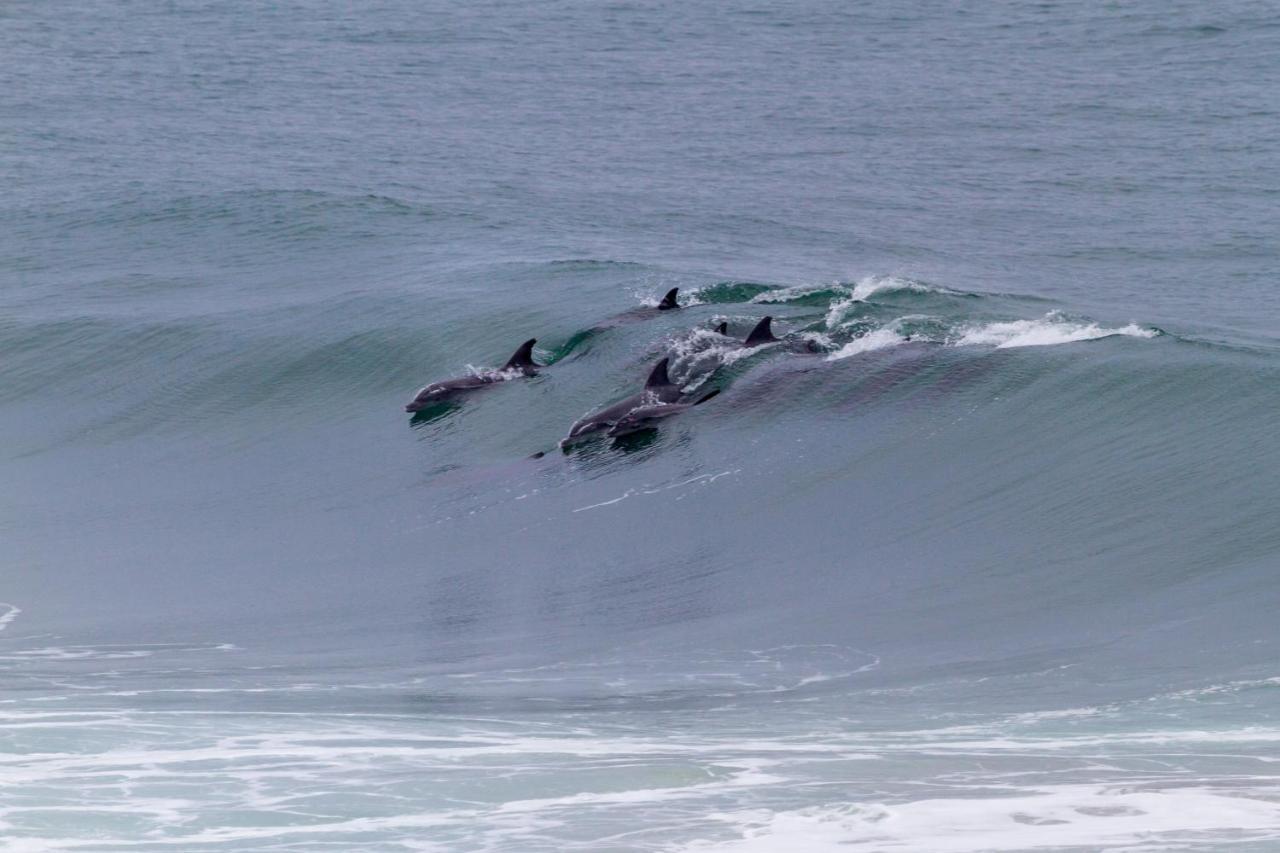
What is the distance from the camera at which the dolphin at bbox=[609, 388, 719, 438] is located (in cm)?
2400

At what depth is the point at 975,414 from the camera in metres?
23.1

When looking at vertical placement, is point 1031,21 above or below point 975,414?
above

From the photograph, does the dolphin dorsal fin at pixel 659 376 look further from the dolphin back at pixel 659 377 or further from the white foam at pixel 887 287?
the white foam at pixel 887 287

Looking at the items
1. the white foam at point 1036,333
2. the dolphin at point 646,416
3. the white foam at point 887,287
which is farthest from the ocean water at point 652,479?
the white foam at point 887,287

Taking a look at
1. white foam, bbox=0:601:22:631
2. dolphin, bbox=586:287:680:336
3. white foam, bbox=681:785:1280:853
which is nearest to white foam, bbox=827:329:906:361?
dolphin, bbox=586:287:680:336

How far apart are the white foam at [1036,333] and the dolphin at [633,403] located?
460 cm

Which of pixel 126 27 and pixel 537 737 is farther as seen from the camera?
pixel 126 27

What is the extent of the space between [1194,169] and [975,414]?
71.3 ft

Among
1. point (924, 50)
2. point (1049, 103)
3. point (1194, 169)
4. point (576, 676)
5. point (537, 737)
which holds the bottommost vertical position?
point (537, 737)

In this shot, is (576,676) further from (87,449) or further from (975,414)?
(87,449)

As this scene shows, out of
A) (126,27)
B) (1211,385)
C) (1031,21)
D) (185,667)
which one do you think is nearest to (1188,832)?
(185,667)

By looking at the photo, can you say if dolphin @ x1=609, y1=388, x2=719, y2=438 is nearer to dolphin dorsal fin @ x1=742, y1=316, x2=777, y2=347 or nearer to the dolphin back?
the dolphin back

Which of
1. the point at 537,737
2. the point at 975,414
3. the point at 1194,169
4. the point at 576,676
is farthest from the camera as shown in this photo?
the point at 1194,169

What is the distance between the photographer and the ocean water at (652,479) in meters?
13.5
